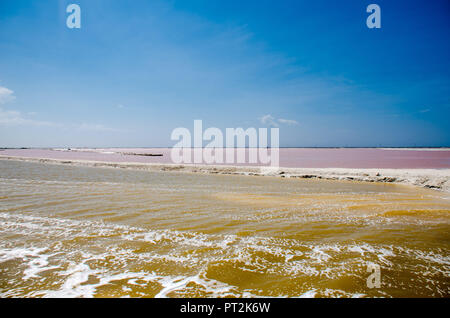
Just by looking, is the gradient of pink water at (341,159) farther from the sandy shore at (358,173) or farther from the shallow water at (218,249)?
the shallow water at (218,249)

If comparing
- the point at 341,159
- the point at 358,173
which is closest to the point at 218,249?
the point at 358,173

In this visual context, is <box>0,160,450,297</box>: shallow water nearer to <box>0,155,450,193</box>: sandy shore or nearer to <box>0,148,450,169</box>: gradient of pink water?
→ <box>0,155,450,193</box>: sandy shore

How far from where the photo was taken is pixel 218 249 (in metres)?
5.31

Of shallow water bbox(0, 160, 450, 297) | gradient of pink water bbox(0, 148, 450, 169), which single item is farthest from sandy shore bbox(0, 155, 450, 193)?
shallow water bbox(0, 160, 450, 297)

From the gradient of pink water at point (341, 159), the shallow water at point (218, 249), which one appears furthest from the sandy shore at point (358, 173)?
the shallow water at point (218, 249)

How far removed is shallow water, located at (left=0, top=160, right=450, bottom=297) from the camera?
386cm

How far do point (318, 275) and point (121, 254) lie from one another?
4159mm

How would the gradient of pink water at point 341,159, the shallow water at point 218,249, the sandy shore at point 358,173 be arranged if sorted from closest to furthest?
1. the shallow water at point 218,249
2. the sandy shore at point 358,173
3. the gradient of pink water at point 341,159

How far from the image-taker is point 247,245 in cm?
555

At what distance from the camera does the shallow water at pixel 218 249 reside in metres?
3.86

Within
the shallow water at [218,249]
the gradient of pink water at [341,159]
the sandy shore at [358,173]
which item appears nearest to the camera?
the shallow water at [218,249]
